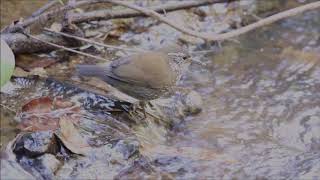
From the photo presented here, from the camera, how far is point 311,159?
4.47 m

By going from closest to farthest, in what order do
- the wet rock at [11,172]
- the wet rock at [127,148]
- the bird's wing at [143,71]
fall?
the wet rock at [11,172] < the wet rock at [127,148] < the bird's wing at [143,71]

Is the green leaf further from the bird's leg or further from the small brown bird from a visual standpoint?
the bird's leg

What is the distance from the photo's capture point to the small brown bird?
496 cm

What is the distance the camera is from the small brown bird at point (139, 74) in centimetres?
496

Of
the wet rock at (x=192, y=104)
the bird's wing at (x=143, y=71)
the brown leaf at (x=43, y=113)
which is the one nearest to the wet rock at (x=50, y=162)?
the brown leaf at (x=43, y=113)

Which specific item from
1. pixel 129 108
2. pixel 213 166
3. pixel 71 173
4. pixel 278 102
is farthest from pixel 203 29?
pixel 71 173

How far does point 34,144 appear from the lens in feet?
13.7

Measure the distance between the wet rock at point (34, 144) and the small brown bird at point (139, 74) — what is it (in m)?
0.91

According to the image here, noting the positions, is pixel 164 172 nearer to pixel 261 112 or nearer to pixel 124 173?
pixel 124 173

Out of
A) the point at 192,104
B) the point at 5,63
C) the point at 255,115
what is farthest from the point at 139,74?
the point at 5,63

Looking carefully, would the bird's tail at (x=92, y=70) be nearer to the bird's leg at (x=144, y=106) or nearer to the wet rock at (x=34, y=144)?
the bird's leg at (x=144, y=106)

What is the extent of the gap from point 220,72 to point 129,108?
1.34 metres

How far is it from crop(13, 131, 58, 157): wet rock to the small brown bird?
2.98 ft

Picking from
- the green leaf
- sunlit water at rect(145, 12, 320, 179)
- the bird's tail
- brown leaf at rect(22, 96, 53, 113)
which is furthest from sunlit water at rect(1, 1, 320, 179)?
the green leaf
